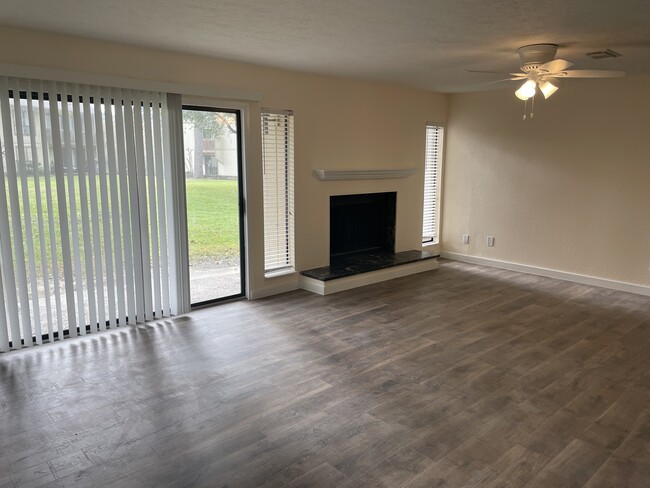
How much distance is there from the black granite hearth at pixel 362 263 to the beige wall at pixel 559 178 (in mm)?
1135

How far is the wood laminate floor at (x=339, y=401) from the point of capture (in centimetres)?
235

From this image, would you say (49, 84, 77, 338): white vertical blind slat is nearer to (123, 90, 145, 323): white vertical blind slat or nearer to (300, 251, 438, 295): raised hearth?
(123, 90, 145, 323): white vertical blind slat

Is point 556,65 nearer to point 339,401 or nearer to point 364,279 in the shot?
point 339,401

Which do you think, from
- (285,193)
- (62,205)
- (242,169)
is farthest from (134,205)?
(285,193)

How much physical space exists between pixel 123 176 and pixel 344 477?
301 centimetres

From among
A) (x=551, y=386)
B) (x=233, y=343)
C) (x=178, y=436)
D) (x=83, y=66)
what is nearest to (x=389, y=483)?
(x=178, y=436)

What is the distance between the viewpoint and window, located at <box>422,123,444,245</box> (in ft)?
23.4

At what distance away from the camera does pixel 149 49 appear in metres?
4.09

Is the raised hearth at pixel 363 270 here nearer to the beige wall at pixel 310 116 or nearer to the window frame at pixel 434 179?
the beige wall at pixel 310 116

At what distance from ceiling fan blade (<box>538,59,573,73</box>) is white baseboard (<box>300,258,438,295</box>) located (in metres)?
2.94

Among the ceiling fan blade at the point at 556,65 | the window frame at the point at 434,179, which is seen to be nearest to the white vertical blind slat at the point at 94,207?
the ceiling fan blade at the point at 556,65

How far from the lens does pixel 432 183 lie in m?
7.27

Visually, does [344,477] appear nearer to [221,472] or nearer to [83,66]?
[221,472]

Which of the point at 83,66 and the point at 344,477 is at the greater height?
the point at 83,66
